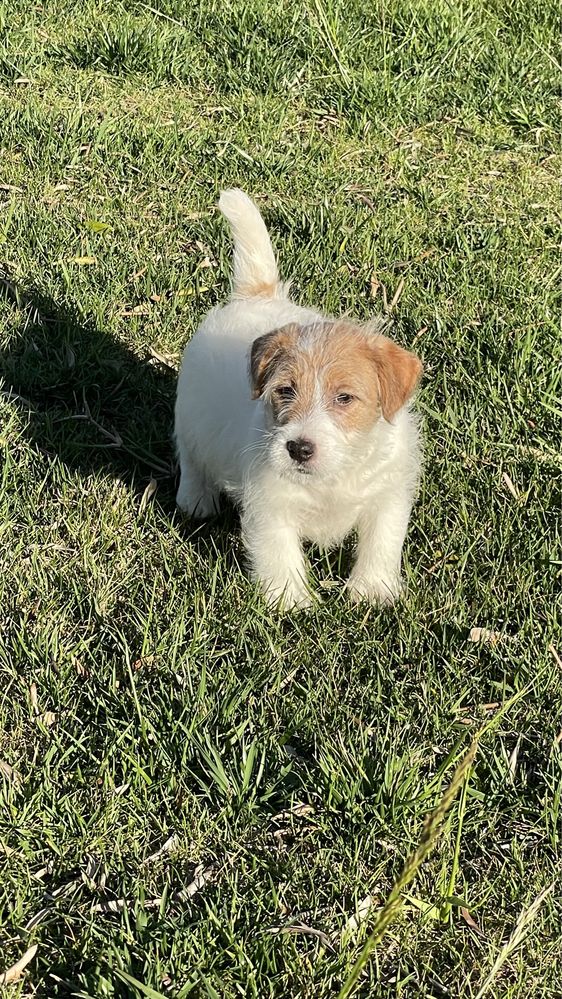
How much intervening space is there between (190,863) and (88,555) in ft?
4.20

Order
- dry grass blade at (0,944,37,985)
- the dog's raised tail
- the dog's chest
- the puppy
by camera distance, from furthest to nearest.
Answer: the dog's raised tail → the dog's chest → the puppy → dry grass blade at (0,944,37,985)

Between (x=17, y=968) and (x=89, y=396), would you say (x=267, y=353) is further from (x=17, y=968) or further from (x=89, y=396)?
(x=17, y=968)

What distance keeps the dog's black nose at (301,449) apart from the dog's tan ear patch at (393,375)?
35 cm

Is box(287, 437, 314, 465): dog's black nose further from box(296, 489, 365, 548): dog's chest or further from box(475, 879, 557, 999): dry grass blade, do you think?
box(475, 879, 557, 999): dry grass blade

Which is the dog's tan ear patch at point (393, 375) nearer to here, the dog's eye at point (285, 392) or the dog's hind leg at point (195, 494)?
the dog's eye at point (285, 392)

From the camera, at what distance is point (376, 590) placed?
140 inches

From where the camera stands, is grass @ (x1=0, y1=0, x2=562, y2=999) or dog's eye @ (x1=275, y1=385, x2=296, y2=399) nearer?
grass @ (x1=0, y1=0, x2=562, y2=999)

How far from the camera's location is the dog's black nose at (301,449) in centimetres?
308

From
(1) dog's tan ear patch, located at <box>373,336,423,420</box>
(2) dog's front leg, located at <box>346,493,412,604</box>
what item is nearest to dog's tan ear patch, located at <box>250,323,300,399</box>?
(1) dog's tan ear patch, located at <box>373,336,423,420</box>

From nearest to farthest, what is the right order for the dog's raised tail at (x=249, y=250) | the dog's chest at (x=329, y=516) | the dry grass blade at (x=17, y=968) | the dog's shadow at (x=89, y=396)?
the dry grass blade at (x=17, y=968) → the dog's chest at (x=329, y=516) → the dog's raised tail at (x=249, y=250) → the dog's shadow at (x=89, y=396)

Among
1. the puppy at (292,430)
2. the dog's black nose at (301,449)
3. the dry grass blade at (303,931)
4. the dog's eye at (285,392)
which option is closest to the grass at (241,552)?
the dry grass blade at (303,931)

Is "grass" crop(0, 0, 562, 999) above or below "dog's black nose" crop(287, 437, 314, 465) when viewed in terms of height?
below

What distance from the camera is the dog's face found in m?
3.12

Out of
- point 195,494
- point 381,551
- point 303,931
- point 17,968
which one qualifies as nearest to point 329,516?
point 381,551
